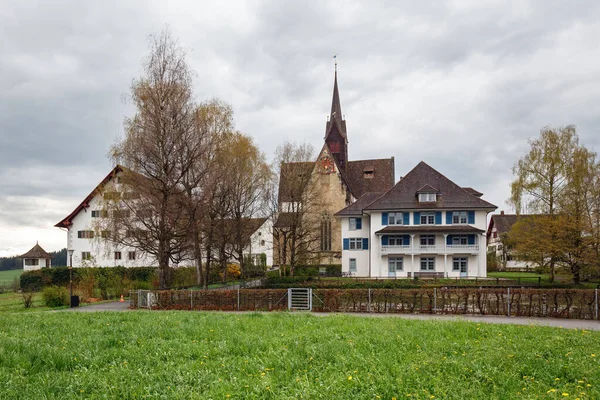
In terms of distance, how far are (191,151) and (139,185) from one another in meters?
3.40

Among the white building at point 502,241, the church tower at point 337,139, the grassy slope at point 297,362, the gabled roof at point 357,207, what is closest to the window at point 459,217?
the gabled roof at point 357,207

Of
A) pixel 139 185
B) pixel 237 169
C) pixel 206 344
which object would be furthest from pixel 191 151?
pixel 206 344

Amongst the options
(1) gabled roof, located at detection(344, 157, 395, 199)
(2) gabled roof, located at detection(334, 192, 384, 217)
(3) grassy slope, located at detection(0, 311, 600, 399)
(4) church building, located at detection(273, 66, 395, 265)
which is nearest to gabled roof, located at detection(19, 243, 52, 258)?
(4) church building, located at detection(273, 66, 395, 265)

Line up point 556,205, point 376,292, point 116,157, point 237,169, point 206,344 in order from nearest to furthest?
point 206,344
point 376,292
point 116,157
point 237,169
point 556,205

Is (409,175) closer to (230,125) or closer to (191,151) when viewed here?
(230,125)

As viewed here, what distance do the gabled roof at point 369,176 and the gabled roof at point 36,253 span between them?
124 feet

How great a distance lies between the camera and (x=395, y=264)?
44.0m

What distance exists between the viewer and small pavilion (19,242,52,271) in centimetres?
4959

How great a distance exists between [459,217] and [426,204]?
3.34 meters

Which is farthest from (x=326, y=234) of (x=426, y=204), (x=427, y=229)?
(x=427, y=229)

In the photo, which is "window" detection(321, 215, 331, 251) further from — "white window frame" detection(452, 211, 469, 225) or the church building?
"white window frame" detection(452, 211, 469, 225)

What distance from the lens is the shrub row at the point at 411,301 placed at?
18047 millimetres

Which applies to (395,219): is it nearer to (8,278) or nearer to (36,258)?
(36,258)

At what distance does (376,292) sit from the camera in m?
20.2
